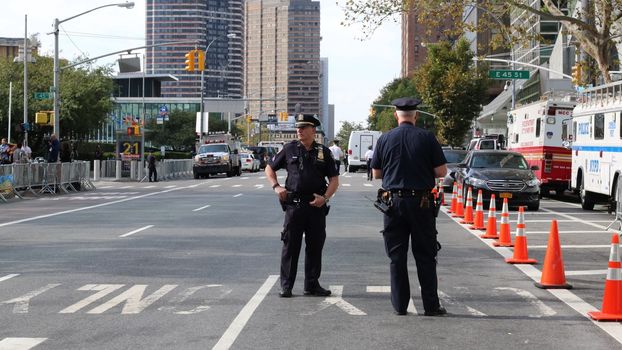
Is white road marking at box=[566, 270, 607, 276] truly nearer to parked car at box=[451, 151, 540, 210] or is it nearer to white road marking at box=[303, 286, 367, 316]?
white road marking at box=[303, 286, 367, 316]

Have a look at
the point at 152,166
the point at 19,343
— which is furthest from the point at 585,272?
the point at 152,166

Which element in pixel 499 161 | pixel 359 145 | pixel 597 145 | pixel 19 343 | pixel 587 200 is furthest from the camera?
pixel 359 145

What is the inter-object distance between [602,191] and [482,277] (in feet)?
40.8

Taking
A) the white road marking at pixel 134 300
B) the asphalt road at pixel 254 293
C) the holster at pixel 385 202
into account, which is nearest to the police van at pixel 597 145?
the asphalt road at pixel 254 293

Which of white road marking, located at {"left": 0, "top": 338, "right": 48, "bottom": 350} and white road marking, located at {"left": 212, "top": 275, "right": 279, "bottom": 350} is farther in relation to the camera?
white road marking, located at {"left": 212, "top": 275, "right": 279, "bottom": 350}

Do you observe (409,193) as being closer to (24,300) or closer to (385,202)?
(385,202)

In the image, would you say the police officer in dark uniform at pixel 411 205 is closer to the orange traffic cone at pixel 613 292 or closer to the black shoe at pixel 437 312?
the black shoe at pixel 437 312

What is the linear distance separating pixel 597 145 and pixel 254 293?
15.9 metres

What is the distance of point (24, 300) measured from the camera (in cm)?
928

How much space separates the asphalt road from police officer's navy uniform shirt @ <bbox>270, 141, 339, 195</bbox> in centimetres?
115

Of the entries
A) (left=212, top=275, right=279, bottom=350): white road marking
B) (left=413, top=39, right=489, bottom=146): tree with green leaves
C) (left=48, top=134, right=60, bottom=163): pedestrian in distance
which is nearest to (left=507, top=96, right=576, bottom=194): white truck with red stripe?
(left=48, top=134, right=60, bottom=163): pedestrian in distance

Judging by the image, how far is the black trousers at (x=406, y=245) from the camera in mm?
8391

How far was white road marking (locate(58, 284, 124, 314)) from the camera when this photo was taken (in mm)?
8766

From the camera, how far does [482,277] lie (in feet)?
36.9
